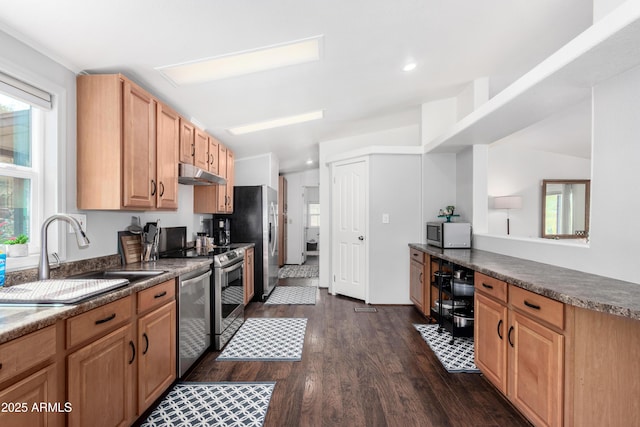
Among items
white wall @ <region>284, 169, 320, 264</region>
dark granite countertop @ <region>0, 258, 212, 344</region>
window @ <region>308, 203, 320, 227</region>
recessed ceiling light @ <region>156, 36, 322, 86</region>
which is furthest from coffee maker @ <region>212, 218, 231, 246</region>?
window @ <region>308, 203, 320, 227</region>

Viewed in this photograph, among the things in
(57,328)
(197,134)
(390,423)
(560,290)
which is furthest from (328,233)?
(57,328)

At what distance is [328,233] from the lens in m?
5.12

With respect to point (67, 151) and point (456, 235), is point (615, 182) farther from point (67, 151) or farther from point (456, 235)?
point (67, 151)

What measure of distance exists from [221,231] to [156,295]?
2.50 metres

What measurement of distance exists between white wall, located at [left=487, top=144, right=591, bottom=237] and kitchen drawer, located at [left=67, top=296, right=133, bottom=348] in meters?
6.04

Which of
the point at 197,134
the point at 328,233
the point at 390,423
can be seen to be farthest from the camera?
the point at 328,233

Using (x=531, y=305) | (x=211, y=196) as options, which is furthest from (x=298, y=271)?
(x=531, y=305)

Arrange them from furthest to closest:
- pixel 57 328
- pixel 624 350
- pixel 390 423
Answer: pixel 390 423, pixel 624 350, pixel 57 328

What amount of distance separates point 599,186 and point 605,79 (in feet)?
2.15

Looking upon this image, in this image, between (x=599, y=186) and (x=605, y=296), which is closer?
(x=605, y=296)

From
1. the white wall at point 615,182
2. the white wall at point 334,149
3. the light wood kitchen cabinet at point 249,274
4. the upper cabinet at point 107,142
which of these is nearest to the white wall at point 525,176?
the white wall at point 334,149

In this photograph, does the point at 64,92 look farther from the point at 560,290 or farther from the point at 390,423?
the point at 560,290

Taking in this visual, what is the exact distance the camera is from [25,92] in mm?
1712

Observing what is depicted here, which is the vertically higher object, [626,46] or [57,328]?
[626,46]
